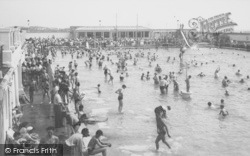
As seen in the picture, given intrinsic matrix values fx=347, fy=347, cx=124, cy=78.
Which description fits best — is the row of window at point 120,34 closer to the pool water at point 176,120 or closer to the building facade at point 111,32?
the building facade at point 111,32

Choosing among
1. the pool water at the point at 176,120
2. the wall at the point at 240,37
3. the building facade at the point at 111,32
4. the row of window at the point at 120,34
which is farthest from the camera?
the row of window at the point at 120,34

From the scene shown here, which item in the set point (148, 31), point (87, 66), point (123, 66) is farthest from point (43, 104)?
point (148, 31)

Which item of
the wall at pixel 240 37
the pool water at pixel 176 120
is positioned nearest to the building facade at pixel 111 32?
the wall at pixel 240 37

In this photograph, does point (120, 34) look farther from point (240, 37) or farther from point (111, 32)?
point (240, 37)

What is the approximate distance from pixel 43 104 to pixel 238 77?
22.1m

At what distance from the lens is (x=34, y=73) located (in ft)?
66.6

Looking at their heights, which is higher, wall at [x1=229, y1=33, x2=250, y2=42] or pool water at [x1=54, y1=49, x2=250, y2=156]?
wall at [x1=229, y1=33, x2=250, y2=42]

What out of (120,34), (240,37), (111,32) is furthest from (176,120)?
(120,34)

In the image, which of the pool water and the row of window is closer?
the pool water

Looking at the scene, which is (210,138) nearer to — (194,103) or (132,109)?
(132,109)

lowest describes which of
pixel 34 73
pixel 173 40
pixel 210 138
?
pixel 210 138

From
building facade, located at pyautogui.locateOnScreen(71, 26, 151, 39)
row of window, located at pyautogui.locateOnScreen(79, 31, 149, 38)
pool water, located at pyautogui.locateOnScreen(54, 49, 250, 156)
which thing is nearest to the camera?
pool water, located at pyautogui.locateOnScreen(54, 49, 250, 156)

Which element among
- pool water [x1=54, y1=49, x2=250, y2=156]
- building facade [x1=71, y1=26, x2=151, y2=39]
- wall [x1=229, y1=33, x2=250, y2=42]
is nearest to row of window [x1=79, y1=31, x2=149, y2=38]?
building facade [x1=71, y1=26, x2=151, y2=39]

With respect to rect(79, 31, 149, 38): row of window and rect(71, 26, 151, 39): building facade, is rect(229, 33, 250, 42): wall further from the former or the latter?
rect(79, 31, 149, 38): row of window
